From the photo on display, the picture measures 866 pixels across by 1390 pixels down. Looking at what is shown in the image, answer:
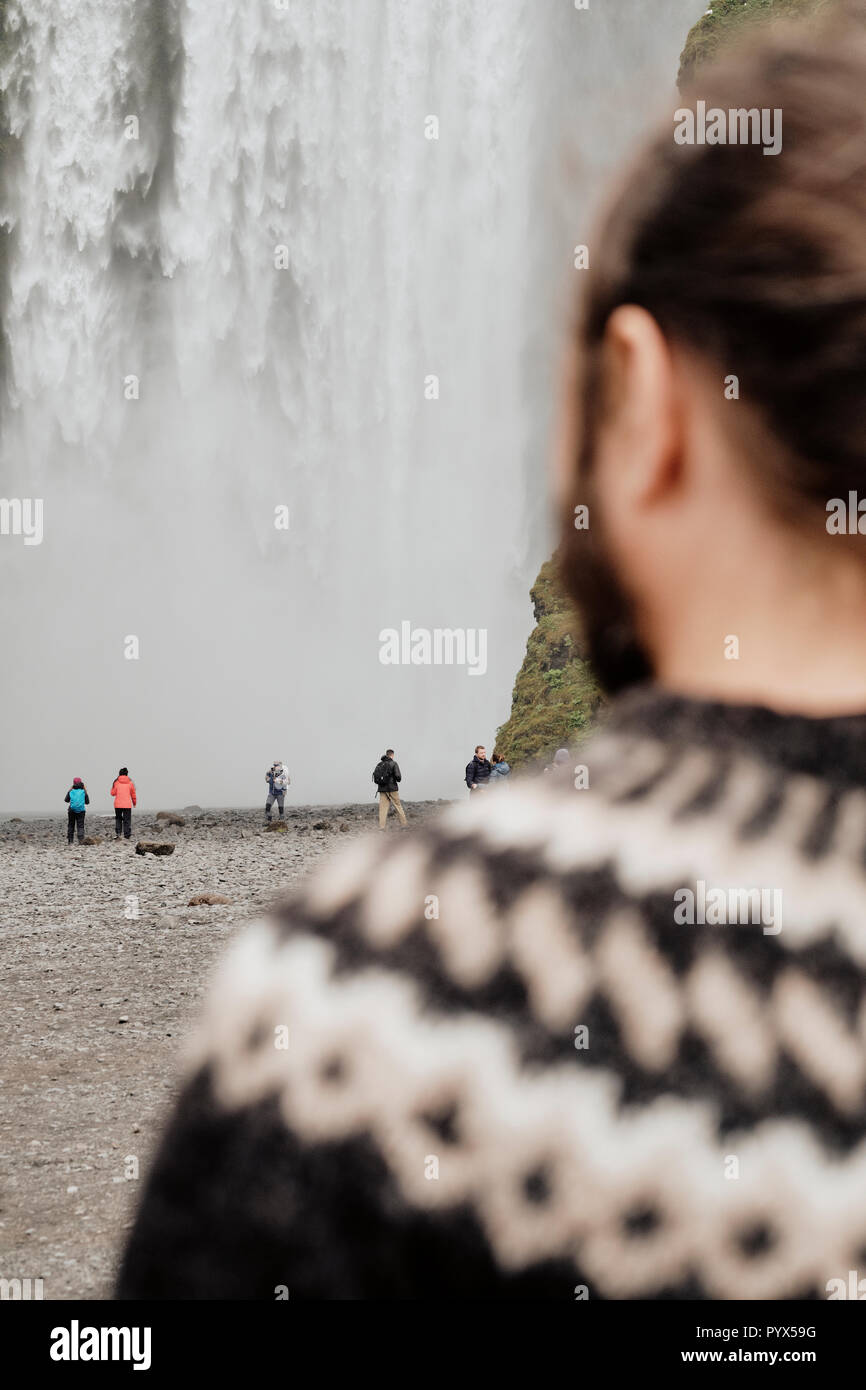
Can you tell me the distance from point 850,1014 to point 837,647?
331 mm

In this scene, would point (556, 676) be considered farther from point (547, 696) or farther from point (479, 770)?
point (479, 770)

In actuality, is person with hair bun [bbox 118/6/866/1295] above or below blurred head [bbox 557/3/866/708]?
below

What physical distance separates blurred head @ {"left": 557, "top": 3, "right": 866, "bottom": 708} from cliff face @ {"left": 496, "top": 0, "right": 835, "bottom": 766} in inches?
978

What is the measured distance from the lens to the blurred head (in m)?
1.09

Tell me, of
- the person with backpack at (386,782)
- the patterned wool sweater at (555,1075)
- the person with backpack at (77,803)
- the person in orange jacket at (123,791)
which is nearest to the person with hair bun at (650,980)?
the patterned wool sweater at (555,1075)

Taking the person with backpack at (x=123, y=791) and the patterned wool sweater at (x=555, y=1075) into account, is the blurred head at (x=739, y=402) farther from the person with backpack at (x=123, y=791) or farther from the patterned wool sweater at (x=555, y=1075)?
the person with backpack at (x=123, y=791)

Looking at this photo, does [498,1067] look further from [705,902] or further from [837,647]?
[837,647]

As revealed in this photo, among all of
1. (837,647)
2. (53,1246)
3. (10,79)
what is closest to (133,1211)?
(837,647)

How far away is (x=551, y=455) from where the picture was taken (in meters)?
1.30

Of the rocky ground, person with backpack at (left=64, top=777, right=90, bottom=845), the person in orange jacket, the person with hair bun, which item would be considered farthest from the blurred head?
person with backpack at (left=64, top=777, right=90, bottom=845)

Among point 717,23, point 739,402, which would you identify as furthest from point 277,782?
point 739,402

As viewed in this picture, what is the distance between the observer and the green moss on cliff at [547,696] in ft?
96.0

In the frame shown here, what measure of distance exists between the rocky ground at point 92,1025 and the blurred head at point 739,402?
0.39m

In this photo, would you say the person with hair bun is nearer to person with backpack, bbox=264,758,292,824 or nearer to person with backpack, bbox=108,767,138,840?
person with backpack, bbox=108,767,138,840
